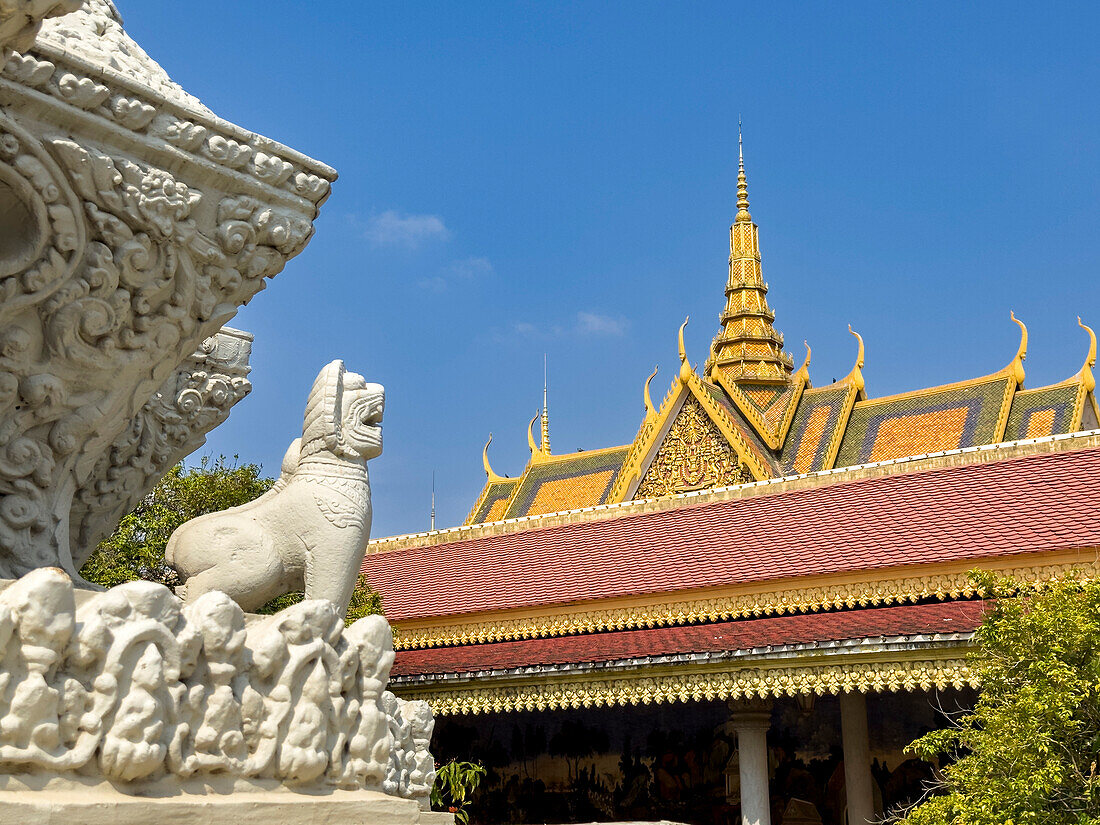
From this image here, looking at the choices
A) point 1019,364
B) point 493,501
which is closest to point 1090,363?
point 1019,364

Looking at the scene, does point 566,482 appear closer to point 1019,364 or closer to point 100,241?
point 1019,364

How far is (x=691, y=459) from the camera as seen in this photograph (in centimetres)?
1655

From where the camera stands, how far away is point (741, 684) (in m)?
9.22

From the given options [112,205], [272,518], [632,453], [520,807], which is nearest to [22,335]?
[112,205]

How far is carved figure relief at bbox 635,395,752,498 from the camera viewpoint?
16.3 m

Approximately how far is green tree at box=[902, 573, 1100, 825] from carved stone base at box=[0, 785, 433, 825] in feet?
13.3

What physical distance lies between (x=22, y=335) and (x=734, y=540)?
369 inches

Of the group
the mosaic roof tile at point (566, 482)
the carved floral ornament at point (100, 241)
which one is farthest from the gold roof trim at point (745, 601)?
the carved floral ornament at point (100, 241)

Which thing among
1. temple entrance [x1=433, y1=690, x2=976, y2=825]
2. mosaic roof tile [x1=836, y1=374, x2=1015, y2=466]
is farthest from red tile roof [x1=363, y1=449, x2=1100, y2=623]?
mosaic roof tile [x1=836, y1=374, x2=1015, y2=466]

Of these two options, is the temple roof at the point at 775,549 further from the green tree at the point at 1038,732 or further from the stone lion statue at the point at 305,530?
the stone lion statue at the point at 305,530

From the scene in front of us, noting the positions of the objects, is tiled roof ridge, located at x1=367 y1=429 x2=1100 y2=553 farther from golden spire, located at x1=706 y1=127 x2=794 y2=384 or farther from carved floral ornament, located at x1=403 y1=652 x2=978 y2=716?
golden spire, located at x1=706 y1=127 x2=794 y2=384

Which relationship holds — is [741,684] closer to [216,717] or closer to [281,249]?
[281,249]

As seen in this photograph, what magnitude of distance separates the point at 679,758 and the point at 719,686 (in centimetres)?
331

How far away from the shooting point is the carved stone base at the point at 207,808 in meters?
1.85
